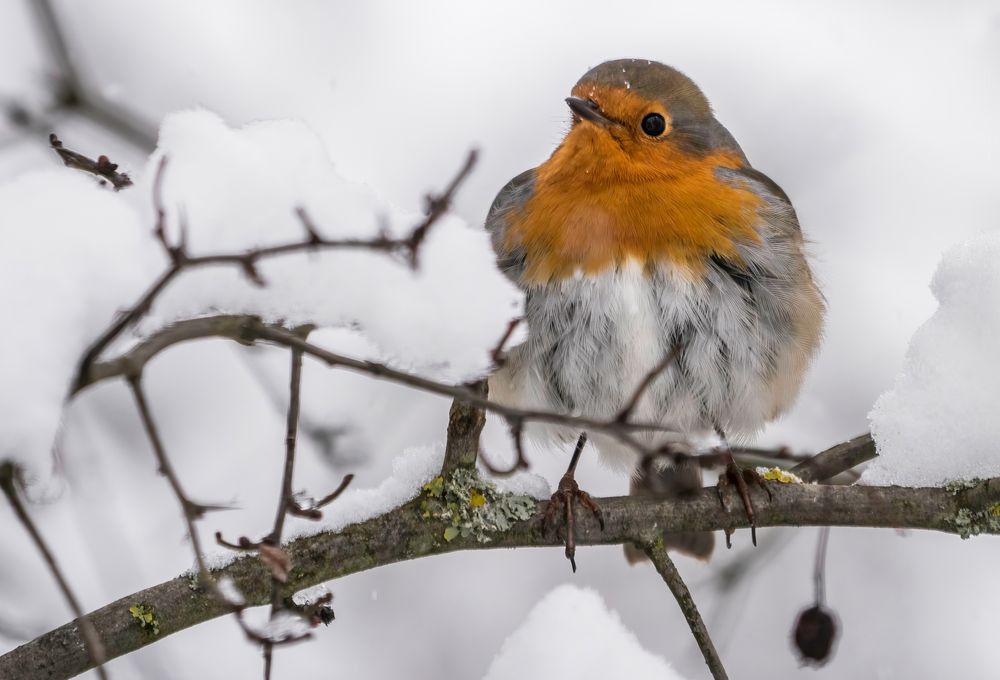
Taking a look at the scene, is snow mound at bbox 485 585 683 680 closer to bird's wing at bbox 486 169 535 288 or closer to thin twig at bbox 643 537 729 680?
Result: thin twig at bbox 643 537 729 680

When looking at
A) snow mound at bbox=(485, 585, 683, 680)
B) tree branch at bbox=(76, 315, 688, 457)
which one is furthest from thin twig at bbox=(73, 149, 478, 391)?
snow mound at bbox=(485, 585, 683, 680)

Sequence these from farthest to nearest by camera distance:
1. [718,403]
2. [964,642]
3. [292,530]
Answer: [964,642] → [718,403] → [292,530]

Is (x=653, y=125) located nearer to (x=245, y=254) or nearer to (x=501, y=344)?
(x=501, y=344)

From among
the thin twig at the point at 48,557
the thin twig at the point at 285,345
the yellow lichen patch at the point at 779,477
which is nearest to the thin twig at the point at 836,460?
the yellow lichen patch at the point at 779,477

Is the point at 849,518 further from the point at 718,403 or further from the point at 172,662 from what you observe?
the point at 172,662

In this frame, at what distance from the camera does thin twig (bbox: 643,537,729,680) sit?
2.48 meters

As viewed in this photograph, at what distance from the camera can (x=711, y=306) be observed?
3.12 metres

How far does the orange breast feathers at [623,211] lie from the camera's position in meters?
3.14

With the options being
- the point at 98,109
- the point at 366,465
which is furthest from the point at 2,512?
the point at 98,109

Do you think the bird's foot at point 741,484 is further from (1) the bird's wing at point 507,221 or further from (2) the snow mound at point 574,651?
(1) the bird's wing at point 507,221

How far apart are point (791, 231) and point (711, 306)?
53 centimetres

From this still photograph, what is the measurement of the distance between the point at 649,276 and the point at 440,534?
3.24ft

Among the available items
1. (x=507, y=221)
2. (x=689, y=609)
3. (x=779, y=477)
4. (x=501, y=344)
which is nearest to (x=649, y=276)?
(x=507, y=221)

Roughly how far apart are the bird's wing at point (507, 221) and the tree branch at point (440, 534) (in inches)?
31.3
